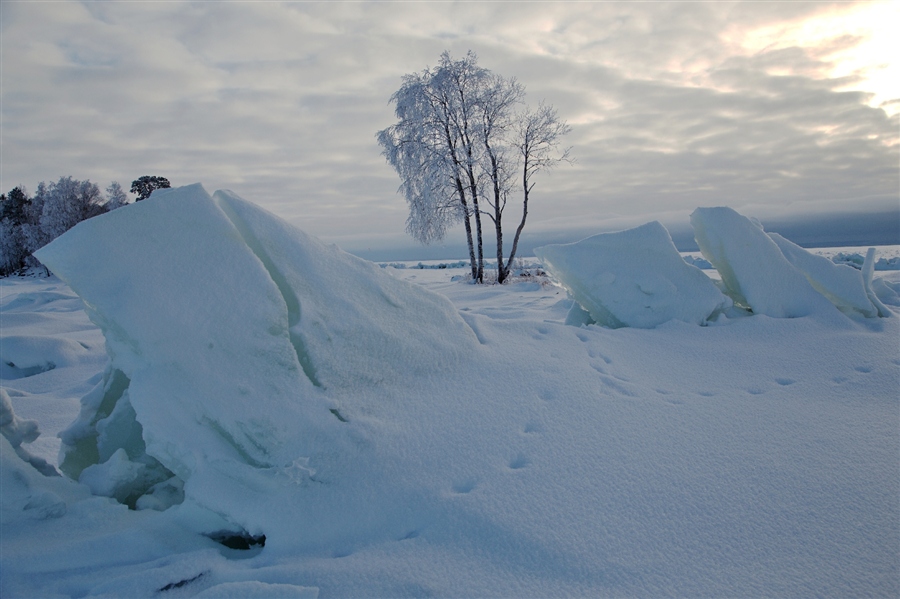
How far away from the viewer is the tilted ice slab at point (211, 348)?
212 cm

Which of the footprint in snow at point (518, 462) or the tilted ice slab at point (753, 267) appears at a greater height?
the tilted ice slab at point (753, 267)

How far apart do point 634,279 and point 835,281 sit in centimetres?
199

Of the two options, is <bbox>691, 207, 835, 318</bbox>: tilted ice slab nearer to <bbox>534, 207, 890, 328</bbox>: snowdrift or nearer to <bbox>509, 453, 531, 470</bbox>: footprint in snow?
<bbox>534, 207, 890, 328</bbox>: snowdrift

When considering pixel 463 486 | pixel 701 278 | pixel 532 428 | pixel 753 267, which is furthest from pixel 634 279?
pixel 463 486

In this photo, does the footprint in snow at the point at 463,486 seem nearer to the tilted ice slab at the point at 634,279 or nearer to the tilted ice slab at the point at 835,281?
the tilted ice slab at the point at 634,279

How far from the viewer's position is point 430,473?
6.84ft

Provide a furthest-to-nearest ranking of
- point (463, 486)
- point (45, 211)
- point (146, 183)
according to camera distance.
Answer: point (45, 211), point (146, 183), point (463, 486)

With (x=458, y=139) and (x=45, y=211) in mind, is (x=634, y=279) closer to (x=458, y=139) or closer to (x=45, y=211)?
(x=458, y=139)

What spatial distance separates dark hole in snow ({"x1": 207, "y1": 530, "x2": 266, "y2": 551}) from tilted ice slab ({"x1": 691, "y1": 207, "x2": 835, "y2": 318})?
4394 millimetres

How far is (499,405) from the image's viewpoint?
8.34ft

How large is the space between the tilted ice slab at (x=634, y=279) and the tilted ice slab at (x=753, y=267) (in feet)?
1.18

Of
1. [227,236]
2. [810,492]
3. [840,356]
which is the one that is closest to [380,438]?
[227,236]

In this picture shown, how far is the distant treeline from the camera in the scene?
23391 millimetres

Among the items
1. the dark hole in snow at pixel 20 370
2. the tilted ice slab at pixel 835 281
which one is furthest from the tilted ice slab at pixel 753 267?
the dark hole in snow at pixel 20 370
